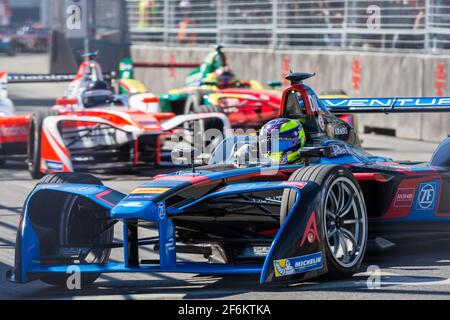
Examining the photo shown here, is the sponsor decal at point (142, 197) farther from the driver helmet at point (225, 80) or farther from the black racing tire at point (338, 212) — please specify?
the driver helmet at point (225, 80)

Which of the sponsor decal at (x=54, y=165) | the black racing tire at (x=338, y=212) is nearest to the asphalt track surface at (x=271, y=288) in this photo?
the black racing tire at (x=338, y=212)

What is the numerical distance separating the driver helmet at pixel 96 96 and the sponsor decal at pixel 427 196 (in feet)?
28.7

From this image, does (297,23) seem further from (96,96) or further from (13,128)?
(13,128)

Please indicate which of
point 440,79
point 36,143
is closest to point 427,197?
point 36,143

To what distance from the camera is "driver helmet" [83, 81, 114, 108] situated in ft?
52.4

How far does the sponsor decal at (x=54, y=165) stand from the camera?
512 inches

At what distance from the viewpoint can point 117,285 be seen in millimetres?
7219

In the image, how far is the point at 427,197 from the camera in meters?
7.99

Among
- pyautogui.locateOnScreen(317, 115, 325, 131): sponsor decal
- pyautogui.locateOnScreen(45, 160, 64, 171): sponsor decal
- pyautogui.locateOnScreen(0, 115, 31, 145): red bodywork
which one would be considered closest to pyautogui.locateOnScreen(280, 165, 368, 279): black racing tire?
pyautogui.locateOnScreen(317, 115, 325, 131): sponsor decal

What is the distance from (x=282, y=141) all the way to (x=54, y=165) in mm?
5463

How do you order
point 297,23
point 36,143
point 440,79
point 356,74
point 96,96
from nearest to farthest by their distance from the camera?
point 36,143 → point 96,96 → point 440,79 → point 356,74 → point 297,23

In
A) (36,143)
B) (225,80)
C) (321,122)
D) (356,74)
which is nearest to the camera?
(321,122)
